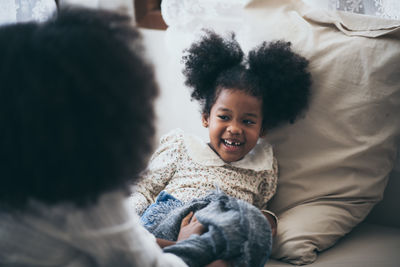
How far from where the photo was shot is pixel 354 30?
1057 mm

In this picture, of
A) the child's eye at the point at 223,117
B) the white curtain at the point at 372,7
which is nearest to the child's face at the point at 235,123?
the child's eye at the point at 223,117

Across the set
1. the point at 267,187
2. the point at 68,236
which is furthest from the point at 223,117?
the point at 68,236

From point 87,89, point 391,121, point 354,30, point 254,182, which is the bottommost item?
point 254,182

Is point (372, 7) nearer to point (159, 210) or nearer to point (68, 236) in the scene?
point (159, 210)

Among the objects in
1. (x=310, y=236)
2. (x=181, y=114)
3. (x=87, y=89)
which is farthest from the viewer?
(x=181, y=114)

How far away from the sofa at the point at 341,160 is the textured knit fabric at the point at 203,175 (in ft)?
0.16

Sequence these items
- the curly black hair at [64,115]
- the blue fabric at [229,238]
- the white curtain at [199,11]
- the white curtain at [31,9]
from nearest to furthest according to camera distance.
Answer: the curly black hair at [64,115]
the blue fabric at [229,238]
the white curtain at [31,9]
the white curtain at [199,11]

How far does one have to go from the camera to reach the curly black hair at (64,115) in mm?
463

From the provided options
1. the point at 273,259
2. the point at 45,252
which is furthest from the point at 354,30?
the point at 45,252

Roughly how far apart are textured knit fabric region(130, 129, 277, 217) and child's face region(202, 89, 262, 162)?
0.04 m

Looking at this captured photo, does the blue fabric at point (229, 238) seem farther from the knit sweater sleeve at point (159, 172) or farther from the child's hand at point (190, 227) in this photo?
the knit sweater sleeve at point (159, 172)

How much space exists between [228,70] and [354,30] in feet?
1.25

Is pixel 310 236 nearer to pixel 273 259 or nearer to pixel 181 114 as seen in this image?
pixel 273 259

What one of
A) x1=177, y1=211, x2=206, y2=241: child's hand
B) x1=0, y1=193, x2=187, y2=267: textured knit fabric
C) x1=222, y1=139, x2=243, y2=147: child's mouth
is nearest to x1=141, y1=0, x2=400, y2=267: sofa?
x1=222, y1=139, x2=243, y2=147: child's mouth
